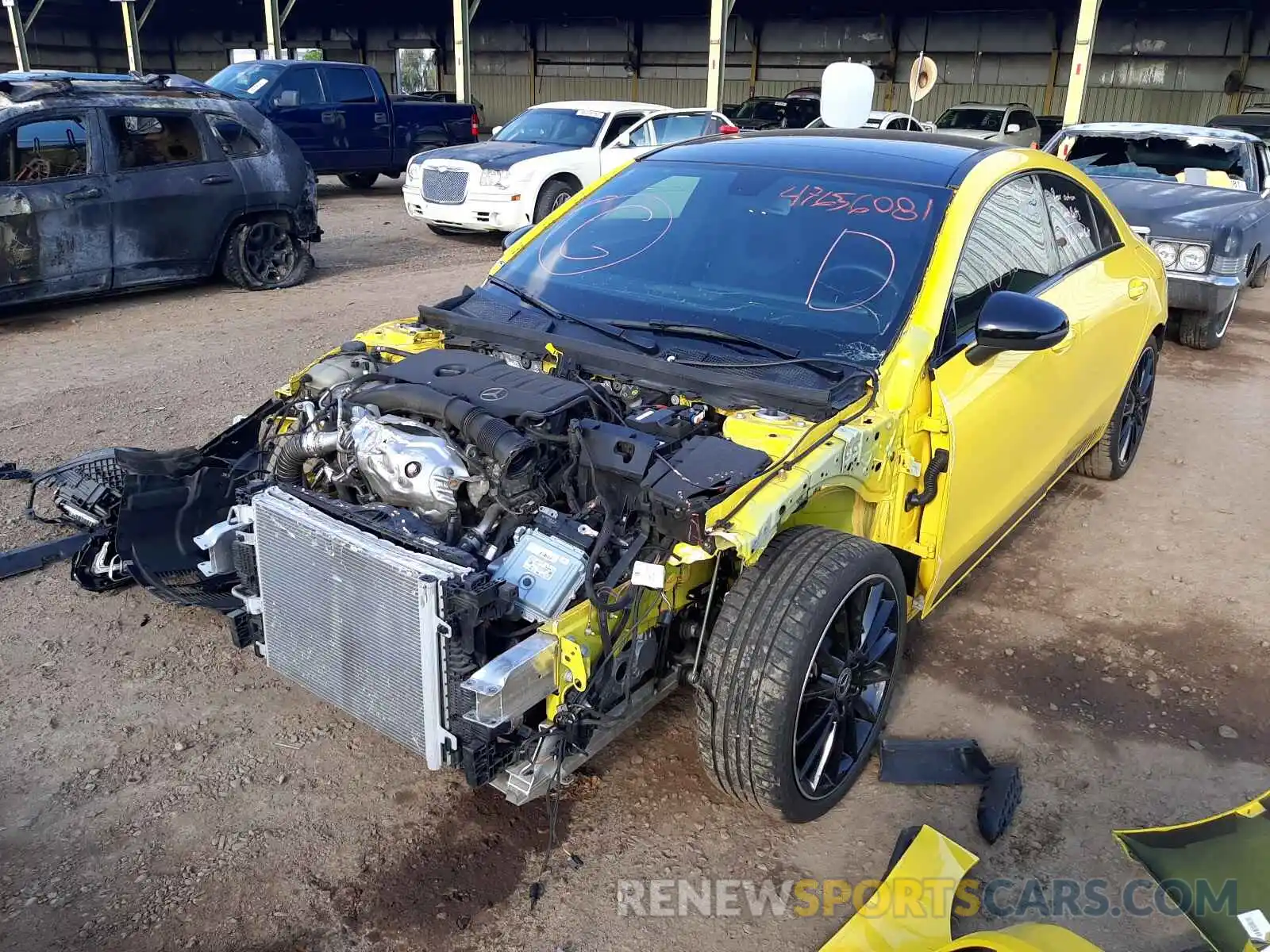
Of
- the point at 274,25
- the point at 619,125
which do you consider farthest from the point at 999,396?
the point at 274,25

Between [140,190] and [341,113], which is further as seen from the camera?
[341,113]

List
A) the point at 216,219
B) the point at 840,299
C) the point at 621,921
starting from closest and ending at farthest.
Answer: the point at 621,921 < the point at 840,299 < the point at 216,219

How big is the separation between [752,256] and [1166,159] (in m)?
7.35

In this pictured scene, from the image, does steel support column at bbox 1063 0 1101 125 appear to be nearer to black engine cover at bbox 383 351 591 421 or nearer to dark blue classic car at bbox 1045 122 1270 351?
dark blue classic car at bbox 1045 122 1270 351

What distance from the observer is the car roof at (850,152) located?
376 cm

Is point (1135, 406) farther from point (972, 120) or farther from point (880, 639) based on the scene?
point (972, 120)

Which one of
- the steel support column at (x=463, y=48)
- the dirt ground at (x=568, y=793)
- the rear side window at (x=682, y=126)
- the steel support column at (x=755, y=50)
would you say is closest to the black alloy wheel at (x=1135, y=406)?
the dirt ground at (x=568, y=793)

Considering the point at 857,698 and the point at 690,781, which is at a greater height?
the point at 857,698

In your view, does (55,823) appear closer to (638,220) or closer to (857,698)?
(857,698)

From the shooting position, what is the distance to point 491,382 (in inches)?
121

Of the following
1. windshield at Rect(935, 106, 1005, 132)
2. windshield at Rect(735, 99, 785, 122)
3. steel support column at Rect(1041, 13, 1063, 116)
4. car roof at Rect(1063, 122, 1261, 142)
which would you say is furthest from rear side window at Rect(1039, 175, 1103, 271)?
steel support column at Rect(1041, 13, 1063, 116)

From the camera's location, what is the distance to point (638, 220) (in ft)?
13.2

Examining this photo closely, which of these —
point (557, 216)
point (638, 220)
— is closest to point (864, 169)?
point (638, 220)

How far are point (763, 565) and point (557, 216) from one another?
6.84ft
